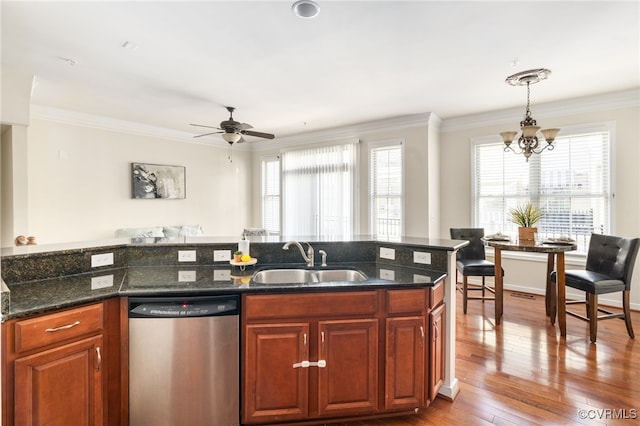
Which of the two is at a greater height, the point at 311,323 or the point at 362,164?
the point at 362,164

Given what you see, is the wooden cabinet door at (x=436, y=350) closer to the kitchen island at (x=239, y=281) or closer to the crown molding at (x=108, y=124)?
the kitchen island at (x=239, y=281)

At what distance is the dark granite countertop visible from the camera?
1621 millimetres

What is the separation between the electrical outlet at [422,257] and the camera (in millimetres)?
2363

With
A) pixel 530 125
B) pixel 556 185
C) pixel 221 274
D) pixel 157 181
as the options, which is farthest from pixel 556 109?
pixel 157 181

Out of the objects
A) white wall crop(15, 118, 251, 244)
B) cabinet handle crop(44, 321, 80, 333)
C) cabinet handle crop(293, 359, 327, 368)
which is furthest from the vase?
white wall crop(15, 118, 251, 244)

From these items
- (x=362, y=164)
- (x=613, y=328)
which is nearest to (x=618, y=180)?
(x=613, y=328)

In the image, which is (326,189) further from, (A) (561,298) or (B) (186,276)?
(B) (186,276)

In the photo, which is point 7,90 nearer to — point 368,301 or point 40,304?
point 40,304

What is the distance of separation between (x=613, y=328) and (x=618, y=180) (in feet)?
6.15

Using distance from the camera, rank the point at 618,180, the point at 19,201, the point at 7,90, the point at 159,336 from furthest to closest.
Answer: the point at 618,180 < the point at 19,201 < the point at 7,90 < the point at 159,336

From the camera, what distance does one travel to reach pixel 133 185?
5516 mm

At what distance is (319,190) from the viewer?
633cm

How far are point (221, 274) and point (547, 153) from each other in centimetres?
472

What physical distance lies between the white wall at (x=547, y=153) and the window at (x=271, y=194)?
11.2ft
